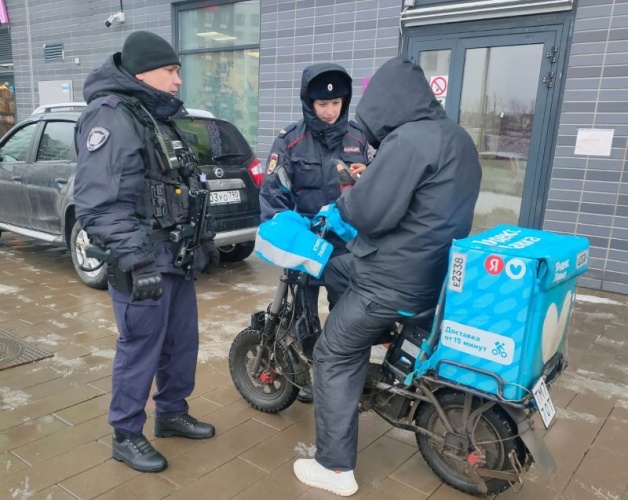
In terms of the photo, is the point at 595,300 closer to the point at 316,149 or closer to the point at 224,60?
the point at 316,149

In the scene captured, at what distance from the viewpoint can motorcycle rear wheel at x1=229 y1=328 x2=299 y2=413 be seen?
2.97 metres

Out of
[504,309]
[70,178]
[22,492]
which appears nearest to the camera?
[504,309]

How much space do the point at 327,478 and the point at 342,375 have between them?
50 centimetres

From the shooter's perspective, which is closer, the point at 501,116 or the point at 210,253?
the point at 210,253

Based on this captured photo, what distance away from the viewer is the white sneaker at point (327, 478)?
2.46m

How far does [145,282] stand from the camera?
228 cm

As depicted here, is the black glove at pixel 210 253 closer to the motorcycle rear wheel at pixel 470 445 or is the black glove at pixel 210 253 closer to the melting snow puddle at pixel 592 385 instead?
the motorcycle rear wheel at pixel 470 445

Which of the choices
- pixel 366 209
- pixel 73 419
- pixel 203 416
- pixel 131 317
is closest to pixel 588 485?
pixel 366 209

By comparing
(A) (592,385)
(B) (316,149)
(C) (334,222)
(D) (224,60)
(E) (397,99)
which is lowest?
(A) (592,385)

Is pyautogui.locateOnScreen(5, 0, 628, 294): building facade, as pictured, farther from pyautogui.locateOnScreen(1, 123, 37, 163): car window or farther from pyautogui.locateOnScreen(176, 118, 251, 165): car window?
pyautogui.locateOnScreen(1, 123, 37, 163): car window

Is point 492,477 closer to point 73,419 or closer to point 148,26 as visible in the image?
point 73,419

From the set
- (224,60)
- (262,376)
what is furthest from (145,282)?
(224,60)

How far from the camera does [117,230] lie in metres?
2.27

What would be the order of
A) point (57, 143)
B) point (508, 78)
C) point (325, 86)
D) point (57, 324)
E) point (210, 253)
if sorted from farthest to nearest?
1. point (508, 78)
2. point (57, 143)
3. point (57, 324)
4. point (325, 86)
5. point (210, 253)
